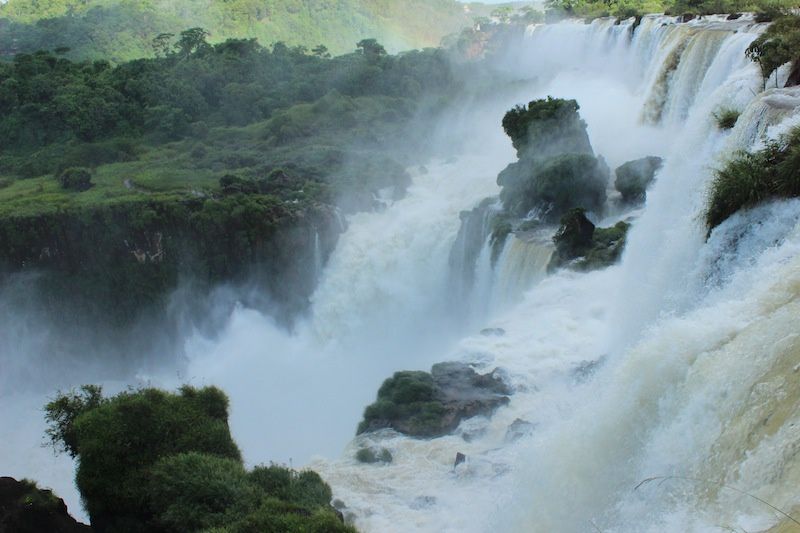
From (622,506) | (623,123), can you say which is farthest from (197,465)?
(623,123)

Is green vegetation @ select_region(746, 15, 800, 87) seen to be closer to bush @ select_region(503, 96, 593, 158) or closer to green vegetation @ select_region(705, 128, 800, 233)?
green vegetation @ select_region(705, 128, 800, 233)

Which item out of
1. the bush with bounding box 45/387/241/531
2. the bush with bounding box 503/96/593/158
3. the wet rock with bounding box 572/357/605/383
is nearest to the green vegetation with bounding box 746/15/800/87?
the wet rock with bounding box 572/357/605/383

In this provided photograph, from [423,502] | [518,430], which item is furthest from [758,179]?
[423,502]

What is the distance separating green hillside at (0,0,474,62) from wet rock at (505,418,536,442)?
196ft

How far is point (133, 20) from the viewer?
70.7 m

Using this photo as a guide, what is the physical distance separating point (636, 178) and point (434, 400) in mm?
11294

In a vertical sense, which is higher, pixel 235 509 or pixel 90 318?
pixel 90 318

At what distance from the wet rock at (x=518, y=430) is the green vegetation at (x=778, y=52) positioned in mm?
9392

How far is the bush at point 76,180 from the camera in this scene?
3241 cm

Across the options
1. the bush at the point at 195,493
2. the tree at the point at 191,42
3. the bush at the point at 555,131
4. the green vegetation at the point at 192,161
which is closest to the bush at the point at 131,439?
the bush at the point at 195,493

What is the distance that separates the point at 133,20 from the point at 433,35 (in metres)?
38.6

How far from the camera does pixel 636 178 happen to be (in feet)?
74.3

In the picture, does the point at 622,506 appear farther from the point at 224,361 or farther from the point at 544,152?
the point at 224,361

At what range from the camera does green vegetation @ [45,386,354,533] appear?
10664mm
